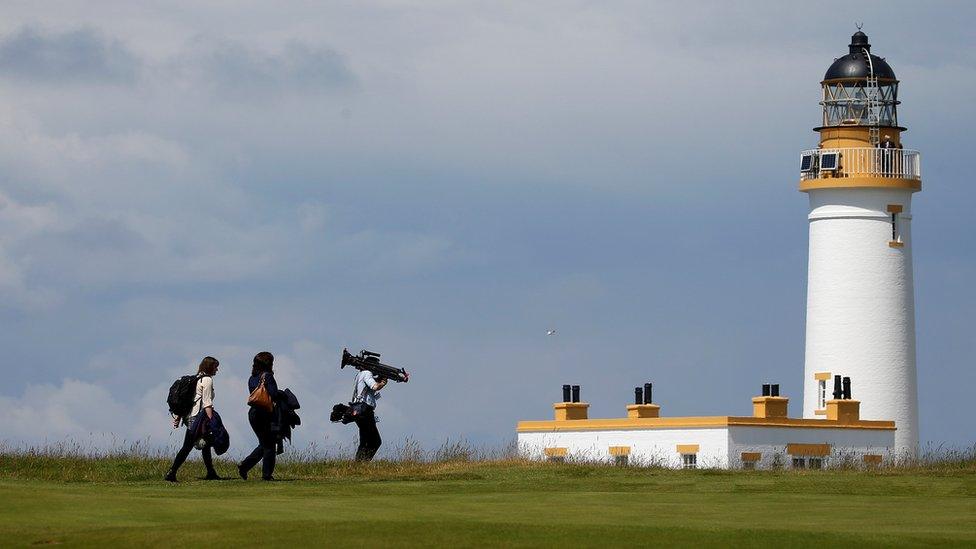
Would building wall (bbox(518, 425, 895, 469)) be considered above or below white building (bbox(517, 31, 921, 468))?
below

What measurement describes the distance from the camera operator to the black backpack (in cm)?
746

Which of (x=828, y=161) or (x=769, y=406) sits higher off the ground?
(x=828, y=161)

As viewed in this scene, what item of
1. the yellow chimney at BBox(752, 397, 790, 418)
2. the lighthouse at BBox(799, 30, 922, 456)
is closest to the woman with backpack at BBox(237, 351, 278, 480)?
the yellow chimney at BBox(752, 397, 790, 418)

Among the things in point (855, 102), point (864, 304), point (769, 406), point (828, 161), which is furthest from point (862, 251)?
point (769, 406)

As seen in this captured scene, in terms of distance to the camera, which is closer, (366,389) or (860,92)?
(366,389)

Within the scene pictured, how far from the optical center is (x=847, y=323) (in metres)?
48.5

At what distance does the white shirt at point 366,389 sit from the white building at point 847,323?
11.0 m

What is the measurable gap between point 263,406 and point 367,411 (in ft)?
22.3

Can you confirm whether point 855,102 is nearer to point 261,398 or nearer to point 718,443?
point 718,443

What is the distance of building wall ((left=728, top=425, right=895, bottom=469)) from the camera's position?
42.8 meters

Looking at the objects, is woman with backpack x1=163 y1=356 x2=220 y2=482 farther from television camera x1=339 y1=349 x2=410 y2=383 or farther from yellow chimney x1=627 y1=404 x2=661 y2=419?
yellow chimney x1=627 y1=404 x2=661 y2=419

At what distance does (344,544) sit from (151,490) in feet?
25.7

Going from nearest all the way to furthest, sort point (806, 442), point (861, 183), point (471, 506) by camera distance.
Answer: point (471, 506), point (806, 442), point (861, 183)

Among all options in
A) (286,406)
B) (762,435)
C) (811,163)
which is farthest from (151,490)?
(811,163)
